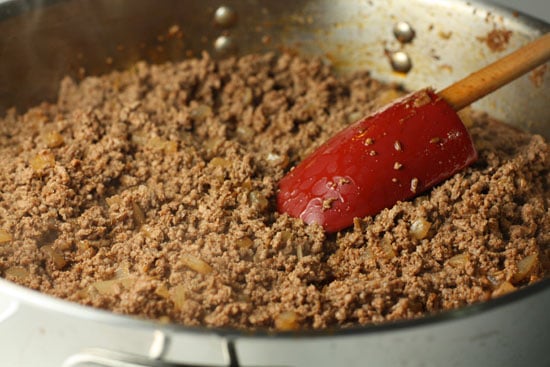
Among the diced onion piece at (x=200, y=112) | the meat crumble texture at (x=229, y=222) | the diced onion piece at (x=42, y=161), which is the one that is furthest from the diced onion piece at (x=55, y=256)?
the diced onion piece at (x=200, y=112)

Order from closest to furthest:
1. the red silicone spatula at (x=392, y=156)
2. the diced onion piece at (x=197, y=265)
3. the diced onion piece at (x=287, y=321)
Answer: the diced onion piece at (x=287, y=321), the diced onion piece at (x=197, y=265), the red silicone spatula at (x=392, y=156)

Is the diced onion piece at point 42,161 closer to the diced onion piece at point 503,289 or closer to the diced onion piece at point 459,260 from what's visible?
the diced onion piece at point 459,260

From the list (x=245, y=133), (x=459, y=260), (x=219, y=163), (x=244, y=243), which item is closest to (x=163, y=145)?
(x=219, y=163)

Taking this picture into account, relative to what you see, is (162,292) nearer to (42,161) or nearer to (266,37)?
(42,161)

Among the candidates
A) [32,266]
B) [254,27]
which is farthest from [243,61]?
[32,266]

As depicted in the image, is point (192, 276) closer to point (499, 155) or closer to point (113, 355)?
point (113, 355)

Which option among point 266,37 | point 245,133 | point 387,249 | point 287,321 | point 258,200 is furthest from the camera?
point 266,37
